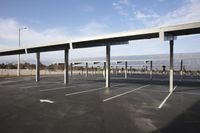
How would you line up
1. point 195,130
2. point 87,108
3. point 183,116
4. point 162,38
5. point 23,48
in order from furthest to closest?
point 23,48, point 162,38, point 87,108, point 183,116, point 195,130

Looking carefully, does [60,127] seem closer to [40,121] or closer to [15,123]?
[40,121]

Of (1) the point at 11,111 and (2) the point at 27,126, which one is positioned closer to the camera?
(2) the point at 27,126

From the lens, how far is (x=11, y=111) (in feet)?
30.5

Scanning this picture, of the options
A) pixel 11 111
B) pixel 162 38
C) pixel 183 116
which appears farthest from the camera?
pixel 162 38

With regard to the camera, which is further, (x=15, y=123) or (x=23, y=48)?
(x=23, y=48)


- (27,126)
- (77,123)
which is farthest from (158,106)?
(27,126)

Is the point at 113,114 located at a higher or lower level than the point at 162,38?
lower

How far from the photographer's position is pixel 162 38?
1364 centimetres

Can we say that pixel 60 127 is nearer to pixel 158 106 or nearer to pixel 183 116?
pixel 183 116

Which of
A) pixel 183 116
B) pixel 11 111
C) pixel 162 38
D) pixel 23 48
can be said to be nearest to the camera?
pixel 183 116

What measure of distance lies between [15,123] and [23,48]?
1900 centimetres

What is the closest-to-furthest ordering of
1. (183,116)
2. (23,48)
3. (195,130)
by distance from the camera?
(195,130) → (183,116) → (23,48)

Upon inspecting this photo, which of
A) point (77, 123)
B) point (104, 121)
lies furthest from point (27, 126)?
point (104, 121)

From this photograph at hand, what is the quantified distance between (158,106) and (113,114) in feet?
9.98
